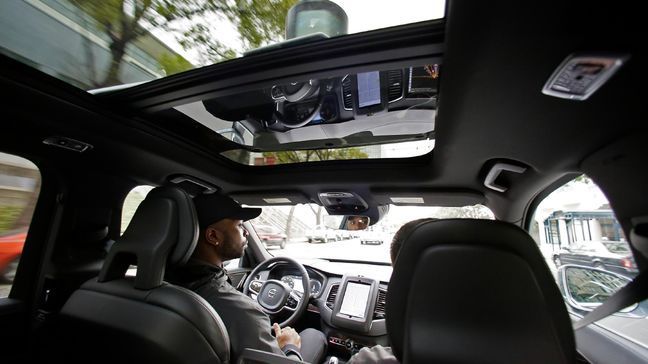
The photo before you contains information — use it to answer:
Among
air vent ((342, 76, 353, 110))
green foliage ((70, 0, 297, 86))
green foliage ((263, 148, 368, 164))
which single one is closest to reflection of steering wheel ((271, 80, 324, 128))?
air vent ((342, 76, 353, 110))

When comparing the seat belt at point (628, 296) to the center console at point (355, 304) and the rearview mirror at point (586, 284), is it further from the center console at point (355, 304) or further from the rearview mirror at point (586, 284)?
the center console at point (355, 304)

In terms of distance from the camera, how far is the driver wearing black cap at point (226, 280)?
6.23 ft

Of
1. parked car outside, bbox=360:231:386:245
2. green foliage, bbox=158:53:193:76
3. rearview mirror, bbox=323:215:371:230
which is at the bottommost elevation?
parked car outside, bbox=360:231:386:245

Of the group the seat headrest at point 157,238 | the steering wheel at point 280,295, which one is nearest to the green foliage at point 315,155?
the seat headrest at point 157,238

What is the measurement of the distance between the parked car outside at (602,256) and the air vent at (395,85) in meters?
1.38

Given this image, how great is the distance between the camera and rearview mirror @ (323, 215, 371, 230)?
312cm

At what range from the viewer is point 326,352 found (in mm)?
3348

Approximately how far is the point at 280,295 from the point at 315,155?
1.82 m

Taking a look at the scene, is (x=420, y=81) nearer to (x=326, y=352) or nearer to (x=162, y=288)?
(x=162, y=288)

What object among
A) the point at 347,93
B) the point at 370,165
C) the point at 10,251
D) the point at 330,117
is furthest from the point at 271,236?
the point at 347,93

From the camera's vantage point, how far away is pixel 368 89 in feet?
5.79

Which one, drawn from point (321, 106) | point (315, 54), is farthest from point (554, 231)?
point (315, 54)

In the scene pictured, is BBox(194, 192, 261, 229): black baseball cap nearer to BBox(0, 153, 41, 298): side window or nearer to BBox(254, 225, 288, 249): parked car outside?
BBox(0, 153, 41, 298): side window

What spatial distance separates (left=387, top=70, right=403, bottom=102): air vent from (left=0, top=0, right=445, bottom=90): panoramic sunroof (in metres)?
0.47
